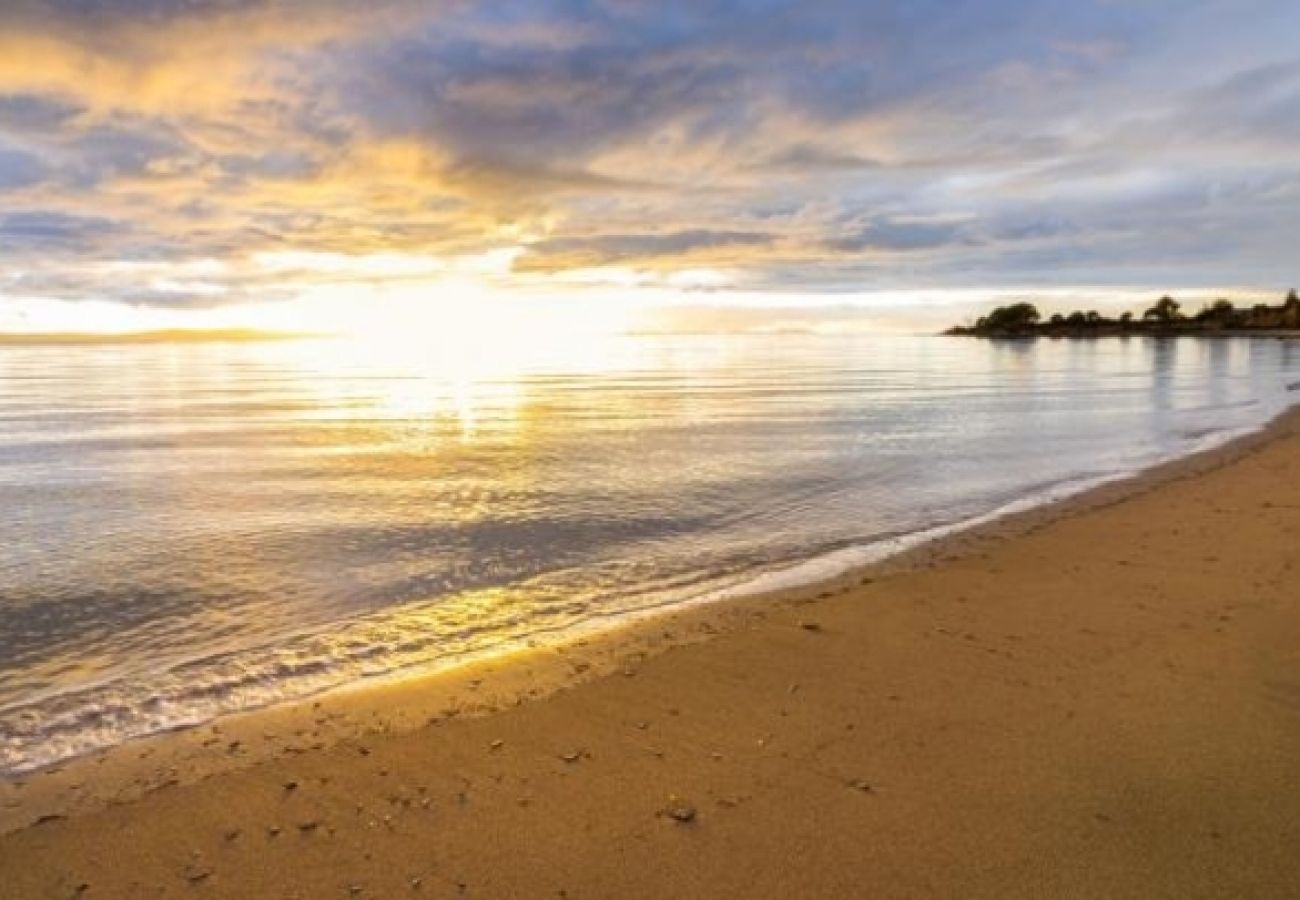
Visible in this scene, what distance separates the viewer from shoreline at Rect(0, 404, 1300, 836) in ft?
19.8

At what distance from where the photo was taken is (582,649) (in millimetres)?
8562

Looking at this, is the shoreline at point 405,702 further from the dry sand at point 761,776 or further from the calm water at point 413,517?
the calm water at point 413,517

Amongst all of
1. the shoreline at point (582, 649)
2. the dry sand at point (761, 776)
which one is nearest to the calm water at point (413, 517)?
the shoreline at point (582, 649)

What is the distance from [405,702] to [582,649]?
1.81m

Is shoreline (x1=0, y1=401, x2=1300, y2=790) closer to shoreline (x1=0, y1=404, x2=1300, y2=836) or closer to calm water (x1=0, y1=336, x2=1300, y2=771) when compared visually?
shoreline (x1=0, y1=404, x2=1300, y2=836)

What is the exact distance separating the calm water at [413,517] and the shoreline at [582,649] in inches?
9.3

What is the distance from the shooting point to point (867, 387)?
5409 centimetres

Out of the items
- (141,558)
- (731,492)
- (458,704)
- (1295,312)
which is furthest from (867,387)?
(1295,312)

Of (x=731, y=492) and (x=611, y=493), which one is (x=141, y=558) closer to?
(x=611, y=493)

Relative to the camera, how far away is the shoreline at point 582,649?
660 centimetres

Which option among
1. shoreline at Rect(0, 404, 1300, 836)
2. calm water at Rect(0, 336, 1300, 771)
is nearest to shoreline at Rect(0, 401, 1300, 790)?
shoreline at Rect(0, 404, 1300, 836)

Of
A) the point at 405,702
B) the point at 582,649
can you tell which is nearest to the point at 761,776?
the point at 405,702

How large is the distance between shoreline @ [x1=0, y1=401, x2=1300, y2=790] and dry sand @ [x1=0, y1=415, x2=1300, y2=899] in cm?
6

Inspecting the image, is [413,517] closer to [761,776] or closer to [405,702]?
[405,702]
